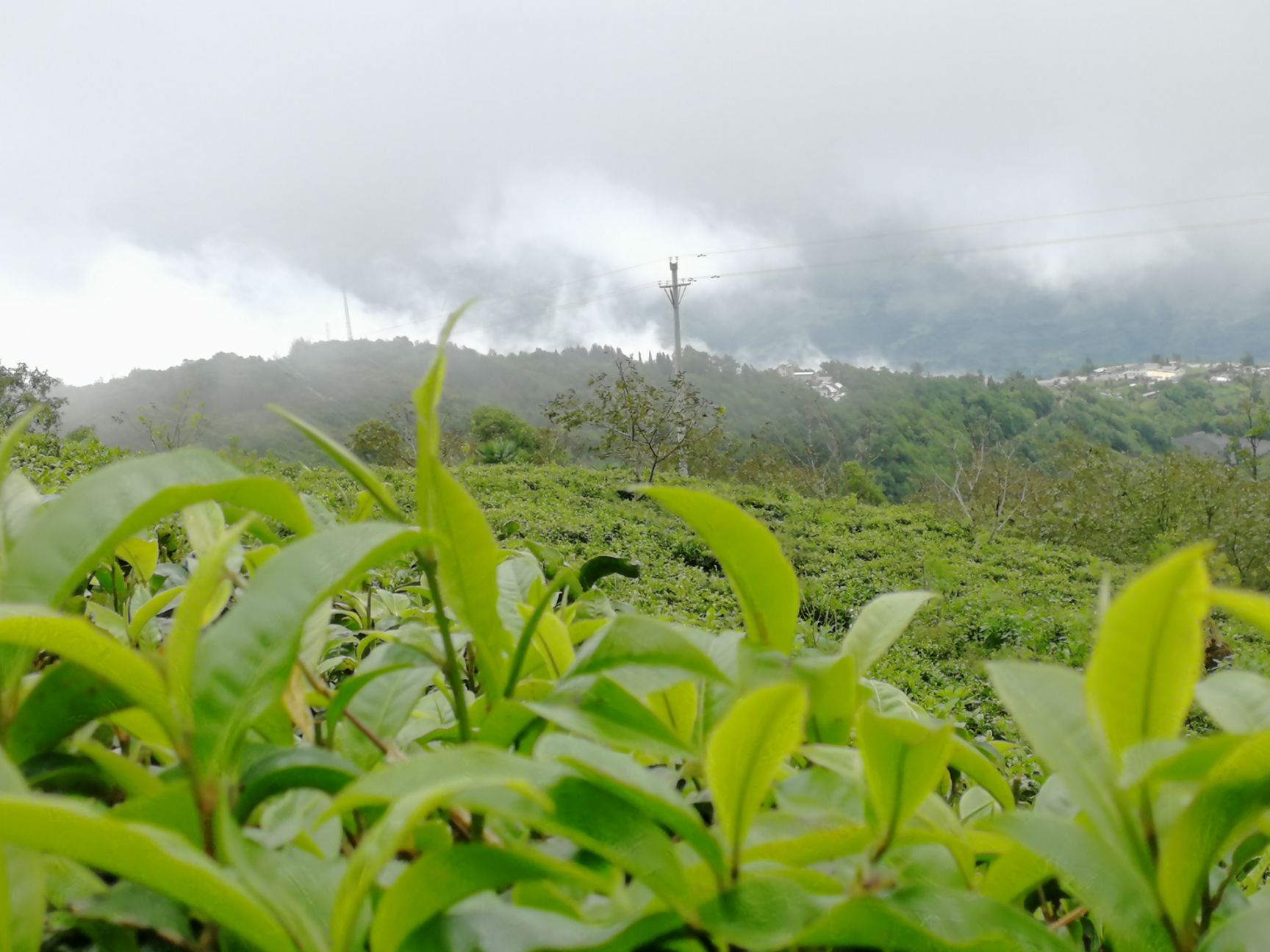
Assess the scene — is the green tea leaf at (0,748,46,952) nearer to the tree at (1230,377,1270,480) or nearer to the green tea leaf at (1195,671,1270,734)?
the green tea leaf at (1195,671,1270,734)

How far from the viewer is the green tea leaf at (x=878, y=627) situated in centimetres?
35

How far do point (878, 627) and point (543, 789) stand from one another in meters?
0.19

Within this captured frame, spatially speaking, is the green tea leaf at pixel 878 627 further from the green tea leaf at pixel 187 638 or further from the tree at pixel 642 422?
the tree at pixel 642 422

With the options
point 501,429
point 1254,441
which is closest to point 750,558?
point 501,429

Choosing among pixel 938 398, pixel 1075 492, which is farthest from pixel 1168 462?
pixel 938 398

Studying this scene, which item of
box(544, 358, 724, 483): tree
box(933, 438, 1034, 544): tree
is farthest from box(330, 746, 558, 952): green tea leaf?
box(933, 438, 1034, 544): tree

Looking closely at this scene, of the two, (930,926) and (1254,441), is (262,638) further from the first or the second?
(1254,441)

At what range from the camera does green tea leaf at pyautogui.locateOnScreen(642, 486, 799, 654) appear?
28 centimetres

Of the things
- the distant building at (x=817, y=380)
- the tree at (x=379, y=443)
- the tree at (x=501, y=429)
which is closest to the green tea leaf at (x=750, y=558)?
the tree at (x=379, y=443)

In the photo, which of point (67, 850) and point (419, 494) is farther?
point (419, 494)

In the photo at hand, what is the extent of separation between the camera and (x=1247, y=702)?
281mm

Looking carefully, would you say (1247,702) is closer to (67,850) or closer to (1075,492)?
(67,850)

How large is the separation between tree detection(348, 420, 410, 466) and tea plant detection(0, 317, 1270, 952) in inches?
516

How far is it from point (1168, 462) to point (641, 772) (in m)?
12.1
